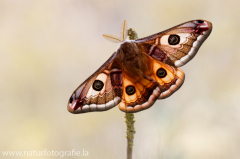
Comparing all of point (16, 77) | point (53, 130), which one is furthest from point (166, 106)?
point (16, 77)

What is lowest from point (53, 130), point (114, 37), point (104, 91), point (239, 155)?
point (239, 155)

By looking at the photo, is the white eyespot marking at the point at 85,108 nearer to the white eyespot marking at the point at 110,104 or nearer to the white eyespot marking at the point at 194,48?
the white eyespot marking at the point at 110,104

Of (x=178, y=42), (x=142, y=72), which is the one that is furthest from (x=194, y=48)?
(x=142, y=72)

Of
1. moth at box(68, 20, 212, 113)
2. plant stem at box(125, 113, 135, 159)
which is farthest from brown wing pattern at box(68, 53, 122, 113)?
plant stem at box(125, 113, 135, 159)

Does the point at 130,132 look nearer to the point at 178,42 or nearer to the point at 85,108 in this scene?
the point at 85,108

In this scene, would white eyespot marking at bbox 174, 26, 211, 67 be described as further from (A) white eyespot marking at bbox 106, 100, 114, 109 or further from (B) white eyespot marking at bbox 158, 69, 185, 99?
(A) white eyespot marking at bbox 106, 100, 114, 109

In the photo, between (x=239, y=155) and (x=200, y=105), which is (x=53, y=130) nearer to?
(x=200, y=105)

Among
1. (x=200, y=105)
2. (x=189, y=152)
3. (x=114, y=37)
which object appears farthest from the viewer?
(x=200, y=105)
